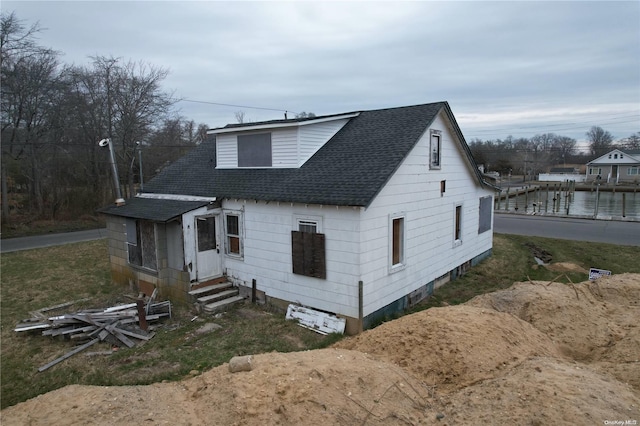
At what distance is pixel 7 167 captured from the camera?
2556cm

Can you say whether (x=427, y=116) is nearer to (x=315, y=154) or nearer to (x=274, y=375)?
(x=315, y=154)

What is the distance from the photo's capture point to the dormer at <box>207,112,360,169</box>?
39.4 feet

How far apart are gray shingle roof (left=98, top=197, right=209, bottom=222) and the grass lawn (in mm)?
2670

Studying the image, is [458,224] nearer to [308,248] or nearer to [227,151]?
[308,248]

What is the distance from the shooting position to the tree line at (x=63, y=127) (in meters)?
24.6

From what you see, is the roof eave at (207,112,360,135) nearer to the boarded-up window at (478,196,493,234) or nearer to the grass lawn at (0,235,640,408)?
the grass lawn at (0,235,640,408)

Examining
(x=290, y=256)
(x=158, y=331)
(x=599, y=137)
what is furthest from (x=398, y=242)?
(x=599, y=137)

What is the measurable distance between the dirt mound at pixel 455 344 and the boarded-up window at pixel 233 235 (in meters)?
5.40

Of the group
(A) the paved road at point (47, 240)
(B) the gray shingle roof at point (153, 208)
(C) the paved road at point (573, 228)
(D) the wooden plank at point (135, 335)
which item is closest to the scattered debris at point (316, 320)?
(D) the wooden plank at point (135, 335)

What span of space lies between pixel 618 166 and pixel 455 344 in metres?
79.6

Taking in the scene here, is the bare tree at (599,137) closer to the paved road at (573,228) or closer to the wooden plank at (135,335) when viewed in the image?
the paved road at (573,228)

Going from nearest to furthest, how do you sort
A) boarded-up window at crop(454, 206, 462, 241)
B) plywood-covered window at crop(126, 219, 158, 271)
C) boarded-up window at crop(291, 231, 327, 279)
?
boarded-up window at crop(291, 231, 327, 279) → plywood-covered window at crop(126, 219, 158, 271) → boarded-up window at crop(454, 206, 462, 241)

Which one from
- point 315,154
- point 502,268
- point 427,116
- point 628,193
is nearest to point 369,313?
point 315,154

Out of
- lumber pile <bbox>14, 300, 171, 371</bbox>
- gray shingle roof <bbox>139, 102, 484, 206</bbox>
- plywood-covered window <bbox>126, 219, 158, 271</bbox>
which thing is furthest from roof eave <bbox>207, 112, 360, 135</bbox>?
lumber pile <bbox>14, 300, 171, 371</bbox>
